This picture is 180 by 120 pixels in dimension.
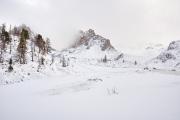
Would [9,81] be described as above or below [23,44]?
below

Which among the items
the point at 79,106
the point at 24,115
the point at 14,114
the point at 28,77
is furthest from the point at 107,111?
the point at 28,77

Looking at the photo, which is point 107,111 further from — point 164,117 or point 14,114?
point 14,114

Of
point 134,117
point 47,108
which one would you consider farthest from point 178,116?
A: point 47,108

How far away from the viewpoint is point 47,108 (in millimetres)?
12039

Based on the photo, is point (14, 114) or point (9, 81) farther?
point (9, 81)

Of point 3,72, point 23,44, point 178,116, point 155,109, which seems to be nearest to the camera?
point 178,116

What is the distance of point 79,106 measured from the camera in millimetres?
12055

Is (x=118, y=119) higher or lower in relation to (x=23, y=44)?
lower

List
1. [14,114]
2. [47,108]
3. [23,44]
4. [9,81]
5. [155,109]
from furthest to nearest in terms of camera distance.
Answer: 1. [23,44]
2. [9,81]
3. [47,108]
4. [14,114]
5. [155,109]

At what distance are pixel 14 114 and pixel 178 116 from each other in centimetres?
1064

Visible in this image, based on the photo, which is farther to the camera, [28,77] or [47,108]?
[28,77]

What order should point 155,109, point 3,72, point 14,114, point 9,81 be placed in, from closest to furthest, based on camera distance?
point 155,109, point 14,114, point 9,81, point 3,72

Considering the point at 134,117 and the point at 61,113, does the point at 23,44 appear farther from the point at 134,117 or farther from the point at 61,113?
the point at 134,117

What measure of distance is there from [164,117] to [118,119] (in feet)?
8.58
